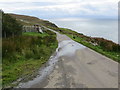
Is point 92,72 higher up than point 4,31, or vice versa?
point 4,31

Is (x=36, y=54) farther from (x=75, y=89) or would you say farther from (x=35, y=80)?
(x=75, y=89)

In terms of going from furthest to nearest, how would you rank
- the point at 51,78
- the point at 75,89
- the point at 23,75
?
1. the point at 23,75
2. the point at 51,78
3. the point at 75,89

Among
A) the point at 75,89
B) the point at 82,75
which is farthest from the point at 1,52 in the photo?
the point at 75,89

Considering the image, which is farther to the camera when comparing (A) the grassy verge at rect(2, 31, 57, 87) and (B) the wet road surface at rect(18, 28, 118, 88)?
(A) the grassy verge at rect(2, 31, 57, 87)

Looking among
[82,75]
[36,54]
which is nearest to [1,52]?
[36,54]

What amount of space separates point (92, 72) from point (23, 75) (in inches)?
118

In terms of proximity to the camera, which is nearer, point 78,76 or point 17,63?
point 78,76

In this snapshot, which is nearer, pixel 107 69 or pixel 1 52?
pixel 107 69

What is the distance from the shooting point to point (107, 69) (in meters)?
9.26

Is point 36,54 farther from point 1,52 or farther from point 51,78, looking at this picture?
point 51,78

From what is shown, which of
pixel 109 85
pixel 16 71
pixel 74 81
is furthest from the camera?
pixel 16 71

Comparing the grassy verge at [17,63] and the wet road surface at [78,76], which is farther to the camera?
the grassy verge at [17,63]

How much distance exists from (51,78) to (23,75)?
4.69ft

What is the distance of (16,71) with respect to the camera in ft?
31.0
